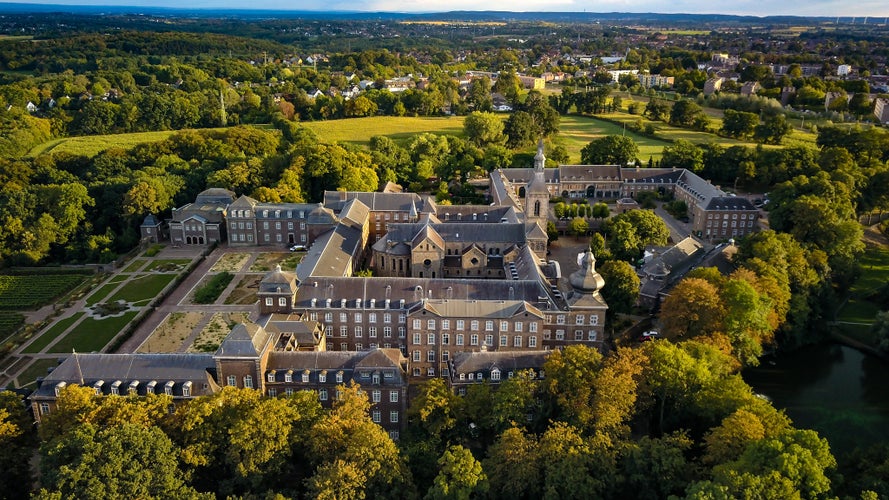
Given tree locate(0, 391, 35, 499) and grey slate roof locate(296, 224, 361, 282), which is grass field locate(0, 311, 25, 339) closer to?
tree locate(0, 391, 35, 499)

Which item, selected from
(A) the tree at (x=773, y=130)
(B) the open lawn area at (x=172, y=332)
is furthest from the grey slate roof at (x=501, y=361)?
(A) the tree at (x=773, y=130)

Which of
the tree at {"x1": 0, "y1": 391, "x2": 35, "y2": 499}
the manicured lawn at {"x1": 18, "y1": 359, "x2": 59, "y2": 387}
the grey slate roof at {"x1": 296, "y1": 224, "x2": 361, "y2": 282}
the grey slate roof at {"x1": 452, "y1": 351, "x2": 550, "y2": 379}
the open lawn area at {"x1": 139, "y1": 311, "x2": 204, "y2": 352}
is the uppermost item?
the grey slate roof at {"x1": 296, "y1": 224, "x2": 361, "y2": 282}

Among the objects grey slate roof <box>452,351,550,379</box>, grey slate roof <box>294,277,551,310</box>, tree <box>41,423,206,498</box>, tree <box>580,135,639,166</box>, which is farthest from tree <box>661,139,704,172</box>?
tree <box>41,423,206,498</box>

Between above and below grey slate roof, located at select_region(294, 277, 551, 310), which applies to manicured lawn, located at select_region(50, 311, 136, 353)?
below

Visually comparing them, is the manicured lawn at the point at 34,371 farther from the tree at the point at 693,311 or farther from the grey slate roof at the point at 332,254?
the tree at the point at 693,311

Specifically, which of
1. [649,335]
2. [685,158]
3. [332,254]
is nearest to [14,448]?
[332,254]

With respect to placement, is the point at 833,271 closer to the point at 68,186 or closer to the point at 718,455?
the point at 718,455

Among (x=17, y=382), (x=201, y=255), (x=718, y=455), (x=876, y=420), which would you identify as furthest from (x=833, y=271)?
(x=17, y=382)
